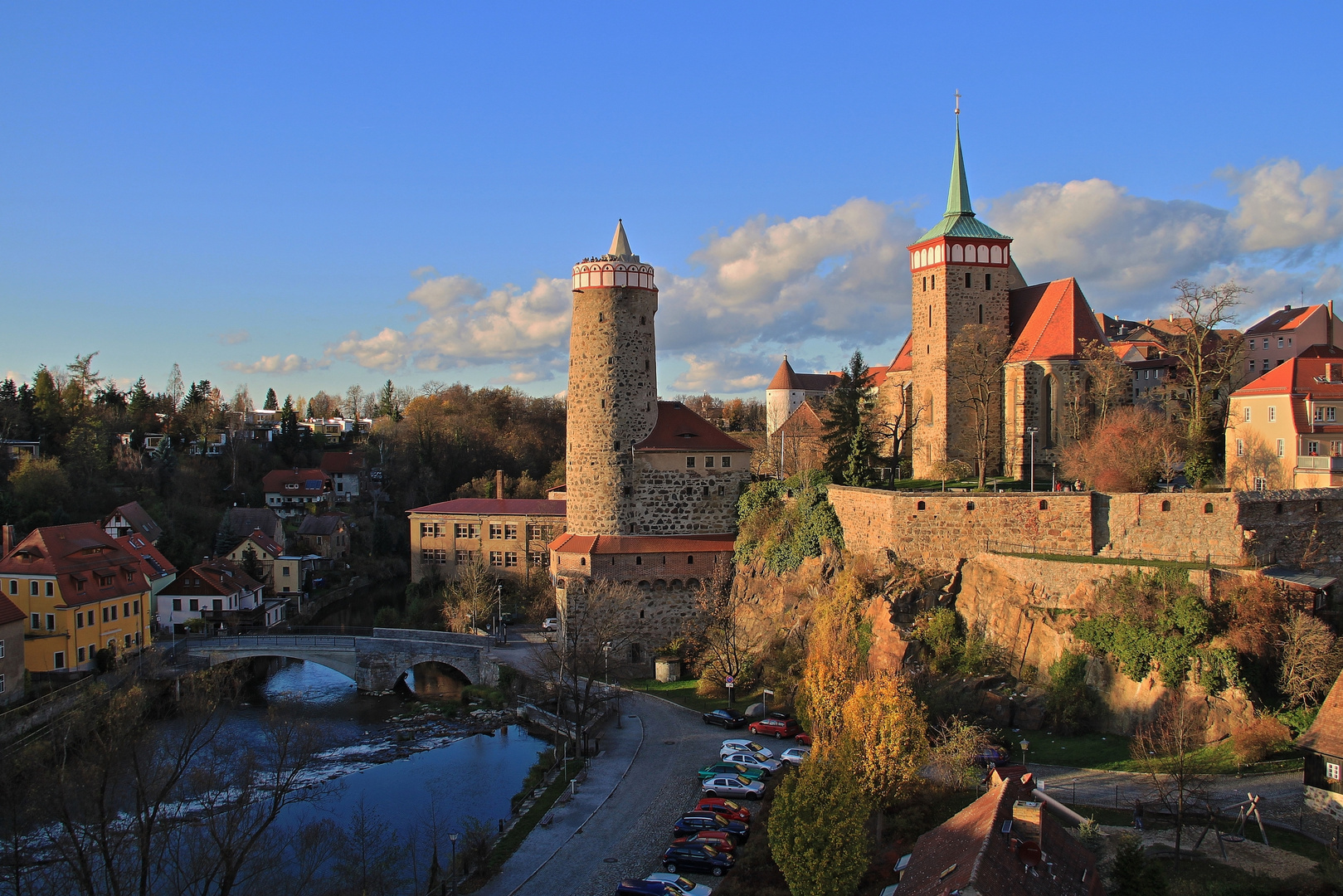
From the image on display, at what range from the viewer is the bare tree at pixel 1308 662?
22.9 metres

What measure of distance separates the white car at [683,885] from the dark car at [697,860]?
0.70 meters

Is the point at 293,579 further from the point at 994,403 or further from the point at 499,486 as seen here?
the point at 994,403

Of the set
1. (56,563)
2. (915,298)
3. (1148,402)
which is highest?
(915,298)

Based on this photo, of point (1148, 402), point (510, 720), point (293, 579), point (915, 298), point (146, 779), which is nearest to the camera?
point (146, 779)

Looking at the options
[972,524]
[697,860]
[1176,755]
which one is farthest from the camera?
[972,524]

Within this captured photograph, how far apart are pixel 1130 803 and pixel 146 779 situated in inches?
906

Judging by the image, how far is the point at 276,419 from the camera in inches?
4668

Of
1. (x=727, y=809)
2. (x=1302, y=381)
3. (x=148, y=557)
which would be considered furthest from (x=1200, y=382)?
(x=148, y=557)

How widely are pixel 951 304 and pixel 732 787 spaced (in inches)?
949

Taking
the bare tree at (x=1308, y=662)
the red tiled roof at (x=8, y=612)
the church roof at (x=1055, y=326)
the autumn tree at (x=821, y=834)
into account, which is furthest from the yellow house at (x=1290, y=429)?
the red tiled roof at (x=8, y=612)

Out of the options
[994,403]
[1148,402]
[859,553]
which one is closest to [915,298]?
[994,403]

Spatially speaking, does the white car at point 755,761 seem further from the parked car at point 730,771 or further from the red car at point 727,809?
the red car at point 727,809

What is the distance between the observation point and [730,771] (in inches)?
1049

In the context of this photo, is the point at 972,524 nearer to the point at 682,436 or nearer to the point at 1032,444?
the point at 1032,444
